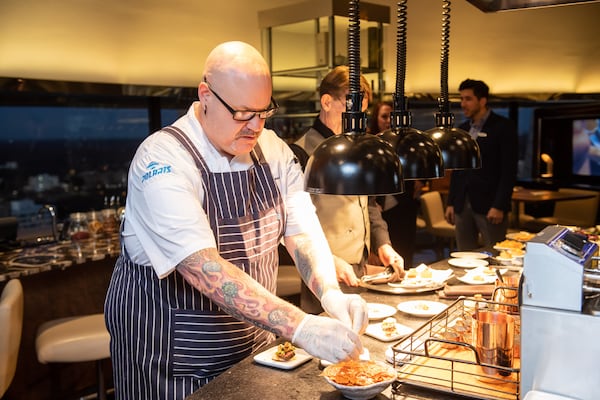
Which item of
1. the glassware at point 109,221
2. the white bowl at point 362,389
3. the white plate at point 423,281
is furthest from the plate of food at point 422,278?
the glassware at point 109,221

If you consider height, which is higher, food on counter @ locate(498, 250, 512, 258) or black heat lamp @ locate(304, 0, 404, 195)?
black heat lamp @ locate(304, 0, 404, 195)

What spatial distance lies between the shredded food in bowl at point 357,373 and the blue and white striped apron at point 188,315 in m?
0.50

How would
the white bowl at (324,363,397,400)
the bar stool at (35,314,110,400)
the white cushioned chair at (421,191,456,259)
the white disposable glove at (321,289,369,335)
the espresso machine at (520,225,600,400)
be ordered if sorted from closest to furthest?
the espresso machine at (520,225,600,400) → the white bowl at (324,363,397,400) → the white disposable glove at (321,289,369,335) → the bar stool at (35,314,110,400) → the white cushioned chair at (421,191,456,259)

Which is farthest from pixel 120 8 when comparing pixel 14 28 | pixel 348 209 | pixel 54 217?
pixel 348 209

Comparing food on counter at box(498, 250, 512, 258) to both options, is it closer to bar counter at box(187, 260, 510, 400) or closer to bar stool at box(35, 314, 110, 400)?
bar counter at box(187, 260, 510, 400)

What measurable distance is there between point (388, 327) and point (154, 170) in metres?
0.93

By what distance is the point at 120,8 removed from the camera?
4.86m

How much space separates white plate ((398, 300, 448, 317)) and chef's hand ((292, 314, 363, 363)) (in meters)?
0.64

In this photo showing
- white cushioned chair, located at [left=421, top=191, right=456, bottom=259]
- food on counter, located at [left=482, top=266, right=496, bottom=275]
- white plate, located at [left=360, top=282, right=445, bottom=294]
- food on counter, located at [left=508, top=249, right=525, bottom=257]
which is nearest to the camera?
white plate, located at [left=360, top=282, right=445, bottom=294]

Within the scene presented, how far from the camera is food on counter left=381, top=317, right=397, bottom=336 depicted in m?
2.08

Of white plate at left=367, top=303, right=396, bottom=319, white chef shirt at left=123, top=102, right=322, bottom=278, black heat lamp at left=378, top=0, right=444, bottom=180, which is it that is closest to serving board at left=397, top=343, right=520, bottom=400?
white plate at left=367, top=303, right=396, bottom=319

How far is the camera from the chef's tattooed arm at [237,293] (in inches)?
69.7

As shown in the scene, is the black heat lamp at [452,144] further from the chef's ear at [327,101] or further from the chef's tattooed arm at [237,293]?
the chef's tattooed arm at [237,293]

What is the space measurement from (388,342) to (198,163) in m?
0.88
